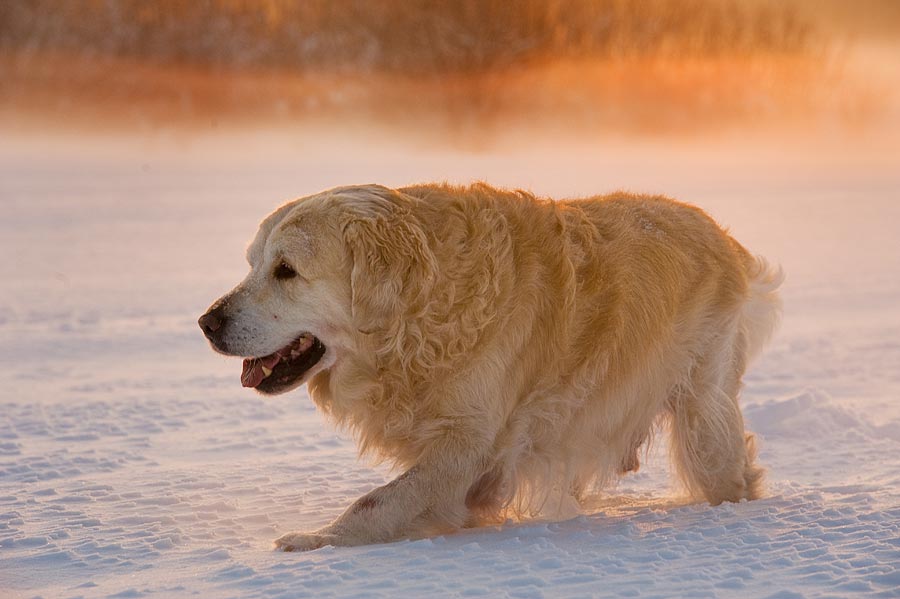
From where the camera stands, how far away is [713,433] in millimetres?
4996

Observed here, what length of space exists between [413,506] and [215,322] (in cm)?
113

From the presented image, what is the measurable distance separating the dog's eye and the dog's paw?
3.50 feet

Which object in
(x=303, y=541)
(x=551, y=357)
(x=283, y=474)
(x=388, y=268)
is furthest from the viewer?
(x=283, y=474)

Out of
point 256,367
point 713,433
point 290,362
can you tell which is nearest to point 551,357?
point 713,433

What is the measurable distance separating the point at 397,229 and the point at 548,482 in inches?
50.2

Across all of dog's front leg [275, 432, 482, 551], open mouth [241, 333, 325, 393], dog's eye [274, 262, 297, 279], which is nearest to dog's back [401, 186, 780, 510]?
dog's front leg [275, 432, 482, 551]

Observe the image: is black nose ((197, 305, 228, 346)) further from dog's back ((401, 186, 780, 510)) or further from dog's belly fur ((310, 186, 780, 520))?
dog's back ((401, 186, 780, 510))

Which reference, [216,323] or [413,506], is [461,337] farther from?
[216,323]

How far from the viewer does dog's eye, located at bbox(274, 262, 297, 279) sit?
179 inches

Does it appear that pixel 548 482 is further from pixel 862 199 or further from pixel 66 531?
pixel 862 199

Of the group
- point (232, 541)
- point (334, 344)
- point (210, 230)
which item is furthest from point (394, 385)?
point (210, 230)

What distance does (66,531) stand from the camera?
4.54 meters

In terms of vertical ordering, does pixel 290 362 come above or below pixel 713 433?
above

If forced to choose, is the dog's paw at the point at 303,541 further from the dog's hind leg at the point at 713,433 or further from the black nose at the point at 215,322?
the dog's hind leg at the point at 713,433
